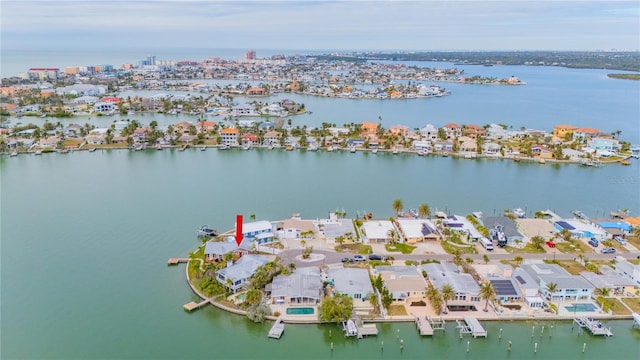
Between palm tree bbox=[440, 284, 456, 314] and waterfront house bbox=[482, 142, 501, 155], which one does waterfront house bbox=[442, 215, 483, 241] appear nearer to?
palm tree bbox=[440, 284, 456, 314]

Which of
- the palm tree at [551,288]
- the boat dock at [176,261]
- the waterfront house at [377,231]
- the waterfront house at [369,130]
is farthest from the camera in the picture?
the waterfront house at [369,130]

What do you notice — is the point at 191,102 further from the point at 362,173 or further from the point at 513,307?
the point at 513,307

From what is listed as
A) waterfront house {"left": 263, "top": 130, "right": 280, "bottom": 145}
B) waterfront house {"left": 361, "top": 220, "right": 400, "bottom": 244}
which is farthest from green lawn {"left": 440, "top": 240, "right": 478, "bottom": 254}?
waterfront house {"left": 263, "top": 130, "right": 280, "bottom": 145}

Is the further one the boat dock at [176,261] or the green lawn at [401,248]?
the green lawn at [401,248]

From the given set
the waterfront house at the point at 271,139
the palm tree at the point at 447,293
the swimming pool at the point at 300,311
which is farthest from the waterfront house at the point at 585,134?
the swimming pool at the point at 300,311

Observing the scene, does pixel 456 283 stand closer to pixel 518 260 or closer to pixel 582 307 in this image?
pixel 518 260

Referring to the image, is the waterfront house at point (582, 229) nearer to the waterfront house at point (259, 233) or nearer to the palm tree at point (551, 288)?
the palm tree at point (551, 288)
